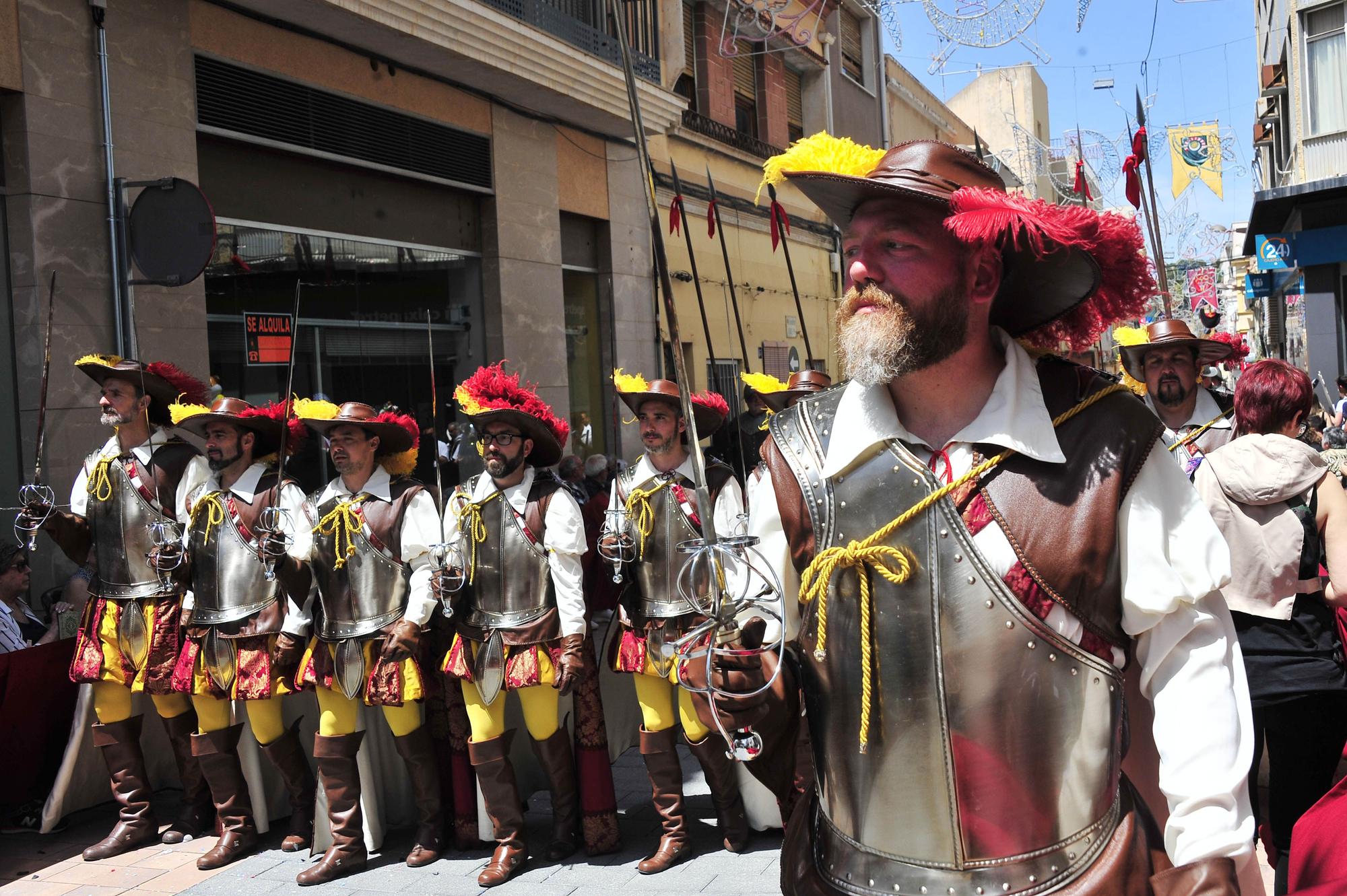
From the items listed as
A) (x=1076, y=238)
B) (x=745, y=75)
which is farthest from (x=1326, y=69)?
(x=1076, y=238)

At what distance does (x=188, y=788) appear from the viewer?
5.70 metres

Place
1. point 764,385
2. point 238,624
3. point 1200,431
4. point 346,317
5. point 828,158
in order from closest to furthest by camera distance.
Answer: point 828,158 < point 1200,431 < point 238,624 < point 764,385 < point 346,317

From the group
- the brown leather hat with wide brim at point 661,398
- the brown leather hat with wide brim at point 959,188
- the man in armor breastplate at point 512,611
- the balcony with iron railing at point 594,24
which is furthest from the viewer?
the balcony with iron railing at point 594,24

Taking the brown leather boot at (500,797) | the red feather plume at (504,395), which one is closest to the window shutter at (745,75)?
the red feather plume at (504,395)

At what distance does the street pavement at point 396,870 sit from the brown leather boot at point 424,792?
0.06 m

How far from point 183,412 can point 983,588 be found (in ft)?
15.5

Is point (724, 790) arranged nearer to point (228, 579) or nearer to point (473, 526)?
point (473, 526)

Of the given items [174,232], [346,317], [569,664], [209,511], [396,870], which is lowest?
[396,870]

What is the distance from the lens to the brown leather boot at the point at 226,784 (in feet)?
17.8

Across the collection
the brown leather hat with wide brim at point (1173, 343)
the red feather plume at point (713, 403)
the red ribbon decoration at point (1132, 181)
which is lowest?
the red feather plume at point (713, 403)

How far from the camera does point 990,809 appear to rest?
192 cm

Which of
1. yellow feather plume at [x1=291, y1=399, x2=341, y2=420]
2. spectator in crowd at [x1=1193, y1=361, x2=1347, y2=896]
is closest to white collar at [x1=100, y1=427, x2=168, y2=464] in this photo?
yellow feather plume at [x1=291, y1=399, x2=341, y2=420]

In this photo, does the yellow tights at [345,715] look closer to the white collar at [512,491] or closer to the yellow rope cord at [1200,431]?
the white collar at [512,491]

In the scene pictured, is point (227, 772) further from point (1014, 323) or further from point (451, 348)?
point (451, 348)
